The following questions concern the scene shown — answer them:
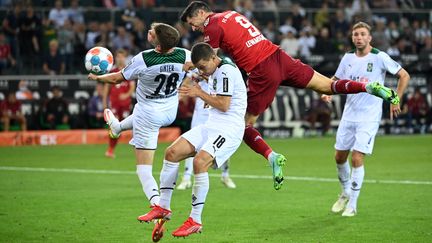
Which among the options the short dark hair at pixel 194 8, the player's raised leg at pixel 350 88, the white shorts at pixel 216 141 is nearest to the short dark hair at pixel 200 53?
the white shorts at pixel 216 141

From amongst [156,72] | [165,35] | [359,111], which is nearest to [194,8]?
[165,35]

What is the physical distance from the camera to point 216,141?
11117 millimetres

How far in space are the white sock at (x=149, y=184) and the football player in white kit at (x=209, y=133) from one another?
0.77 metres

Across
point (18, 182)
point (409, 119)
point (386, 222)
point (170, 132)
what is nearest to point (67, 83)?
point (170, 132)

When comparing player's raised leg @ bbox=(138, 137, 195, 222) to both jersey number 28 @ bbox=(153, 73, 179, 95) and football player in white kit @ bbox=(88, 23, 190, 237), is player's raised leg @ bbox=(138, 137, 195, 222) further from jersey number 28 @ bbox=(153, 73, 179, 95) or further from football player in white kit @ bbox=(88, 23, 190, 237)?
jersey number 28 @ bbox=(153, 73, 179, 95)

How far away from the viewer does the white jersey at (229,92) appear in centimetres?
1109

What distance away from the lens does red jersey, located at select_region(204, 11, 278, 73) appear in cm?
1227

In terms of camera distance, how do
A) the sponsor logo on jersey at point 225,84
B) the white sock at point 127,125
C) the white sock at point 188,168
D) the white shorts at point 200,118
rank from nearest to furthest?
the sponsor logo on jersey at point 225,84 < the white sock at point 127,125 < the white shorts at point 200,118 < the white sock at point 188,168

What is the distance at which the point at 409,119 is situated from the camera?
3262cm

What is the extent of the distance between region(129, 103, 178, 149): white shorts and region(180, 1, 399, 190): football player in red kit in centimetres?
125

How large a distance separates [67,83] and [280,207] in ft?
48.3

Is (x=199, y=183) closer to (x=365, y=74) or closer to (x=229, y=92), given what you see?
(x=229, y=92)

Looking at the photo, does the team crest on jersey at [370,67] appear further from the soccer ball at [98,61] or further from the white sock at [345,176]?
the soccer ball at [98,61]

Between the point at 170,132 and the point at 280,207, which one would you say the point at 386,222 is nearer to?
the point at 280,207
